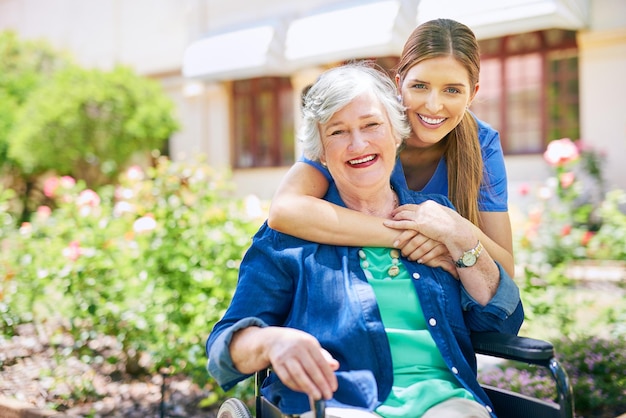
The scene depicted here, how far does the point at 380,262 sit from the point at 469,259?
239 mm

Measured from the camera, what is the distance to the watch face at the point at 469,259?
199 cm

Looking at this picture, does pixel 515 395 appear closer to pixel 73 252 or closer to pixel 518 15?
pixel 73 252

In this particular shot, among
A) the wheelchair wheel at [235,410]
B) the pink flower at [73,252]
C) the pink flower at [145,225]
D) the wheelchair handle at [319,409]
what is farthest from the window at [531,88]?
the wheelchair handle at [319,409]

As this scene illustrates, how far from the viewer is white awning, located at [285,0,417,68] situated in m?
10.4

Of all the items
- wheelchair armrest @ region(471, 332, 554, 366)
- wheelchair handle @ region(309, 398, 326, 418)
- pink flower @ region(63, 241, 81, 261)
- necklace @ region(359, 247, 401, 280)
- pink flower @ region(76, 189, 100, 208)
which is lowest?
wheelchair handle @ region(309, 398, 326, 418)

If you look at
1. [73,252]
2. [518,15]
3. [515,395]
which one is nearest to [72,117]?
[518,15]

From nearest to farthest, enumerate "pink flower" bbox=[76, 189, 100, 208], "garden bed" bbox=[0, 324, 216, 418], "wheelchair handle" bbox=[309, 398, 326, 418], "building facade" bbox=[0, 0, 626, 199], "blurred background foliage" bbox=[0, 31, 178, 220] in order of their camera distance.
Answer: "wheelchair handle" bbox=[309, 398, 326, 418] → "garden bed" bbox=[0, 324, 216, 418] → "pink flower" bbox=[76, 189, 100, 208] → "building facade" bbox=[0, 0, 626, 199] → "blurred background foliage" bbox=[0, 31, 178, 220]

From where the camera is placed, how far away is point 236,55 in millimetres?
12453

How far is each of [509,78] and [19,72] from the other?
27.4ft

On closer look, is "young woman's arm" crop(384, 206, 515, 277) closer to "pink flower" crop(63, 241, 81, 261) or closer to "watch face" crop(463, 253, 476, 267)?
"watch face" crop(463, 253, 476, 267)

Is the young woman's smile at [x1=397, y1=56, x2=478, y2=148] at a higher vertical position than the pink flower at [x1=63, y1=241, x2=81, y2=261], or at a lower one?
higher

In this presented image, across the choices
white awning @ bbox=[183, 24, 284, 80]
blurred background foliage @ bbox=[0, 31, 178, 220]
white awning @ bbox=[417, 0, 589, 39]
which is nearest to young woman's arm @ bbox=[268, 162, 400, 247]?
white awning @ bbox=[417, 0, 589, 39]

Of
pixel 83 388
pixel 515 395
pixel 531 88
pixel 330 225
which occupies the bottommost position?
pixel 83 388

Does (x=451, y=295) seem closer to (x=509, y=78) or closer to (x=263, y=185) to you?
(x=509, y=78)
